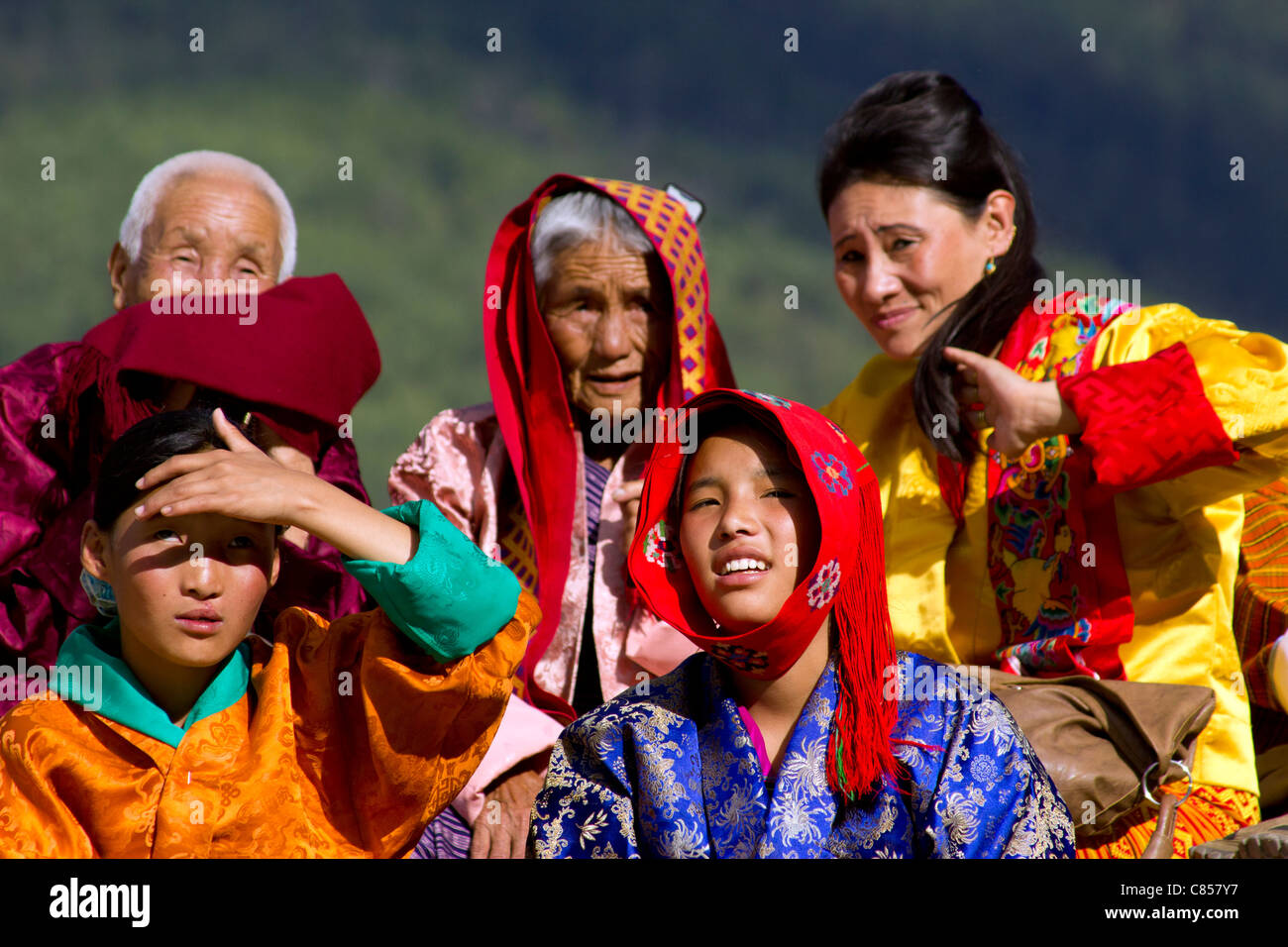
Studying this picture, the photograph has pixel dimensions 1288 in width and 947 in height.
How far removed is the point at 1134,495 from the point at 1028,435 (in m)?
0.42

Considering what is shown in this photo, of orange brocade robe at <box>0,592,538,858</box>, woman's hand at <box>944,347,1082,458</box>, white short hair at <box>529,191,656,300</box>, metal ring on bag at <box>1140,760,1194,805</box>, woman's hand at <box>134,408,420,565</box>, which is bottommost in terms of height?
metal ring on bag at <box>1140,760,1194,805</box>

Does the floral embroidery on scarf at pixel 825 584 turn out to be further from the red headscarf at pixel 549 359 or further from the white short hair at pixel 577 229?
the white short hair at pixel 577 229

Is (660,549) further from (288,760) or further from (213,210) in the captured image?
(213,210)

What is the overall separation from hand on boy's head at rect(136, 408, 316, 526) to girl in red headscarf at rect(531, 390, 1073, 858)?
0.60m

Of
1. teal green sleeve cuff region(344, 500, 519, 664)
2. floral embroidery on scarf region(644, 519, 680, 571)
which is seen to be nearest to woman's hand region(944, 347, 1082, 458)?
floral embroidery on scarf region(644, 519, 680, 571)

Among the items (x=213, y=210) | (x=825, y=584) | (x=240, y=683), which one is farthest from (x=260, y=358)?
(x=825, y=584)

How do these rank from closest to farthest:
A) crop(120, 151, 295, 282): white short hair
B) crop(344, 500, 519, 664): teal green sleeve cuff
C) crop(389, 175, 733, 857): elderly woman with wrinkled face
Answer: crop(344, 500, 519, 664): teal green sleeve cuff, crop(389, 175, 733, 857): elderly woman with wrinkled face, crop(120, 151, 295, 282): white short hair

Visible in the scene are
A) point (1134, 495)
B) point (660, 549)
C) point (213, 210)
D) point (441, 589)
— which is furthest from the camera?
point (213, 210)

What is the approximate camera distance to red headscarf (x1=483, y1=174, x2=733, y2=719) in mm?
3582

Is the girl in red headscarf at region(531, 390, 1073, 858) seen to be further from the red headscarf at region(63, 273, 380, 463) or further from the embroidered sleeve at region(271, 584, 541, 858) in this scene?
the red headscarf at region(63, 273, 380, 463)

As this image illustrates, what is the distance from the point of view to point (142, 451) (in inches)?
97.4

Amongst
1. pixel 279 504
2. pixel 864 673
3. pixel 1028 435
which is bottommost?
pixel 864 673

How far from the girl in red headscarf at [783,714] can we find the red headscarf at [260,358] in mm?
923
